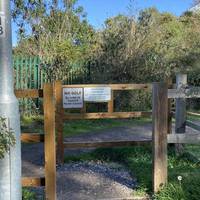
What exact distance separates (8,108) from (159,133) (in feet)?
8.50

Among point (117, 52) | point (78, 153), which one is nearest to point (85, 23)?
point (117, 52)

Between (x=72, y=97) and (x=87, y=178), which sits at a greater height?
(x=72, y=97)

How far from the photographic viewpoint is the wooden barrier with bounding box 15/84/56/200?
239 inches

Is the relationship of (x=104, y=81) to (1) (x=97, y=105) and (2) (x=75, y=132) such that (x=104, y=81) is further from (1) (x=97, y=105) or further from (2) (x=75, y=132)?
(2) (x=75, y=132)

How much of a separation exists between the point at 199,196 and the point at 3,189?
98.9 inches

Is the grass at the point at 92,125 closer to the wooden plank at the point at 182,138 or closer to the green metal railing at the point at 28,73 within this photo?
the green metal railing at the point at 28,73

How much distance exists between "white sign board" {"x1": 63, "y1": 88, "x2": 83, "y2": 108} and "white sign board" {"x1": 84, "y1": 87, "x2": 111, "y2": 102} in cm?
11

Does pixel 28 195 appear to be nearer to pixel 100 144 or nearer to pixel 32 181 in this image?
pixel 32 181

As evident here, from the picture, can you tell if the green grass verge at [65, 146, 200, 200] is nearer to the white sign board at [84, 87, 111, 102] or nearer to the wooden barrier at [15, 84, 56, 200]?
the white sign board at [84, 87, 111, 102]

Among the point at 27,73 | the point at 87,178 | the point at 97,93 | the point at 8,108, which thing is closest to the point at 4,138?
the point at 8,108

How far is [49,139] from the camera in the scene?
6109mm

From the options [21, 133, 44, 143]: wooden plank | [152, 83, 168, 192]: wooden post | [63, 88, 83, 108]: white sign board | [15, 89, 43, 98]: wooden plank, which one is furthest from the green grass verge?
[15, 89, 43, 98]: wooden plank

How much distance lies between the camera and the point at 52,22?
19.4 metres

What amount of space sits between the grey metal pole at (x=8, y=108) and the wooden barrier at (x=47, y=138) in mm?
1180
